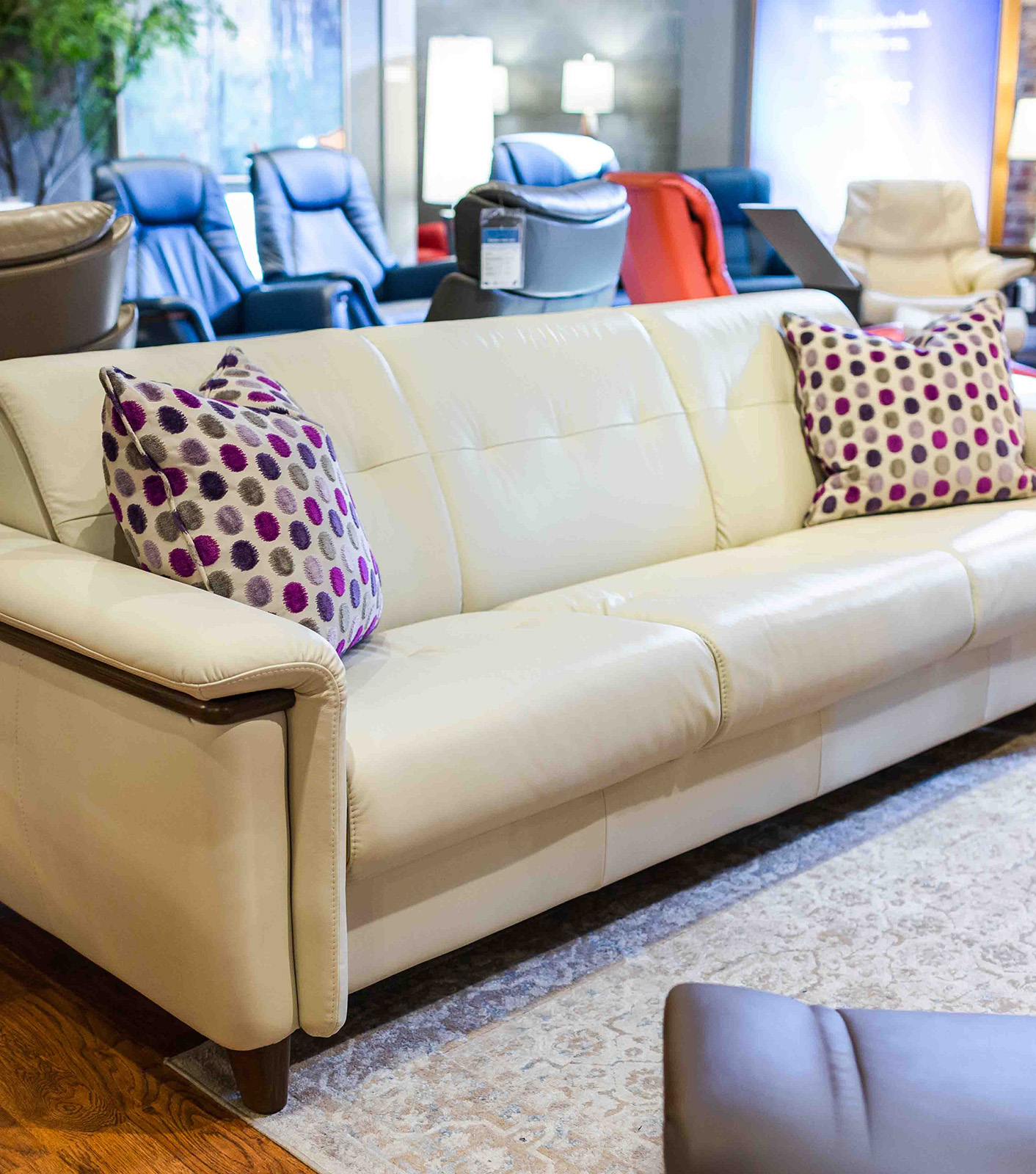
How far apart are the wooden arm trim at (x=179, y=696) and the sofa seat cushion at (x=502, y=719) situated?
162 mm

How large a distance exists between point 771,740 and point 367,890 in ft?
2.62

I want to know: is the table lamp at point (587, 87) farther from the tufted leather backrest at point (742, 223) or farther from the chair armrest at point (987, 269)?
the chair armrest at point (987, 269)

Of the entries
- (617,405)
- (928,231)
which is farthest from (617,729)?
(928,231)

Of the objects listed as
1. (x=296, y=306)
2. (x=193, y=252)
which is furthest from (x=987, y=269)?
(x=193, y=252)

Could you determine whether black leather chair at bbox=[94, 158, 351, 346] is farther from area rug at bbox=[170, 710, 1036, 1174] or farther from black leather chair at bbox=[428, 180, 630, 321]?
area rug at bbox=[170, 710, 1036, 1174]

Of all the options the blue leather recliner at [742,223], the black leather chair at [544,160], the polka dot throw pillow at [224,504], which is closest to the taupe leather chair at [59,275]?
the polka dot throw pillow at [224,504]

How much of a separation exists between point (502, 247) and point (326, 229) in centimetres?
299

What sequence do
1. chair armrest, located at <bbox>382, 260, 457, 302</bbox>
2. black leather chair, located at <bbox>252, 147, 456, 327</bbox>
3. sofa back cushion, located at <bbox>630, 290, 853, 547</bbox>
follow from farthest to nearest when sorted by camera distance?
chair armrest, located at <bbox>382, 260, 457, 302</bbox>
black leather chair, located at <bbox>252, 147, 456, 327</bbox>
sofa back cushion, located at <bbox>630, 290, 853, 547</bbox>

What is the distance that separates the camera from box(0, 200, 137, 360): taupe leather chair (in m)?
2.09

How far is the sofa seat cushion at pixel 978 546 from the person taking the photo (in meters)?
2.49

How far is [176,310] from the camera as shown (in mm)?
4109

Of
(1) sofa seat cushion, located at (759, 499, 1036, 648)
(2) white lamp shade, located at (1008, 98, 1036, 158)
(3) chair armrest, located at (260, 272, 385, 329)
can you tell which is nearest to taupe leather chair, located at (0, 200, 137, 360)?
(1) sofa seat cushion, located at (759, 499, 1036, 648)

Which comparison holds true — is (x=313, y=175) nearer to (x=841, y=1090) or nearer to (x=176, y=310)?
(x=176, y=310)

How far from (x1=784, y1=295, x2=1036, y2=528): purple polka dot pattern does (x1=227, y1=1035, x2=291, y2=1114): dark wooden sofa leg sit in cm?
166
